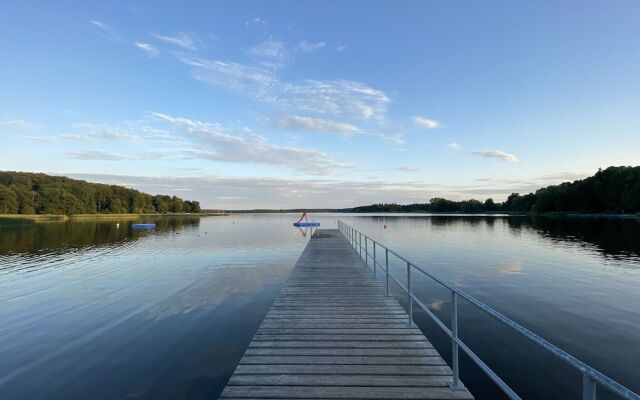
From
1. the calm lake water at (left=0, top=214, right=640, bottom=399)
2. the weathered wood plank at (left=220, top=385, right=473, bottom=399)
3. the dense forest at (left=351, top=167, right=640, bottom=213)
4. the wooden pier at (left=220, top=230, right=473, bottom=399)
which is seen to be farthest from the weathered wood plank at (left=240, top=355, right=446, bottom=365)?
the dense forest at (left=351, top=167, right=640, bottom=213)

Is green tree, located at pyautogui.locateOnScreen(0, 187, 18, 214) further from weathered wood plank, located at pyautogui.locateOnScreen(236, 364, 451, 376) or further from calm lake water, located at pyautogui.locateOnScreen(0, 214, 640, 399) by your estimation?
weathered wood plank, located at pyautogui.locateOnScreen(236, 364, 451, 376)

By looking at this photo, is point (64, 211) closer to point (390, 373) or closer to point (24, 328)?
point (24, 328)

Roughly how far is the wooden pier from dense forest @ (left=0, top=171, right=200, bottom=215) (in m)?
105

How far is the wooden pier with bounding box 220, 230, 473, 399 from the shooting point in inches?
155

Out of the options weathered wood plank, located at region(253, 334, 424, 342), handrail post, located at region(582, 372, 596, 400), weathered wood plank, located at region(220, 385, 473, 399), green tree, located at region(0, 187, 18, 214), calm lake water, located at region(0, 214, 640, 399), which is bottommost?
calm lake water, located at region(0, 214, 640, 399)

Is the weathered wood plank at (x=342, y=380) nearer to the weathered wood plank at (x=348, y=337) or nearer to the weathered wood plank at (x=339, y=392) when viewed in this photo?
the weathered wood plank at (x=339, y=392)

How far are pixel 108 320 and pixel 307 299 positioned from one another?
18.1 ft

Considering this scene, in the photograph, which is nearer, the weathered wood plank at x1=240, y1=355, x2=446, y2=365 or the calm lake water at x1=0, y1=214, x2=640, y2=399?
the weathered wood plank at x1=240, y1=355, x2=446, y2=365

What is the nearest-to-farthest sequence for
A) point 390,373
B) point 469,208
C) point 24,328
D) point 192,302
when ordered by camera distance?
1. point 390,373
2. point 24,328
3. point 192,302
4. point 469,208

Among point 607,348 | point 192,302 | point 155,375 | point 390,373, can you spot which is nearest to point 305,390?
point 390,373

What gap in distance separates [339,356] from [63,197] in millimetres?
112319

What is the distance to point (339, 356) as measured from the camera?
482cm

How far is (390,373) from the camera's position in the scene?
14.2 feet

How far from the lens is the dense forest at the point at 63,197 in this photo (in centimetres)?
8750
